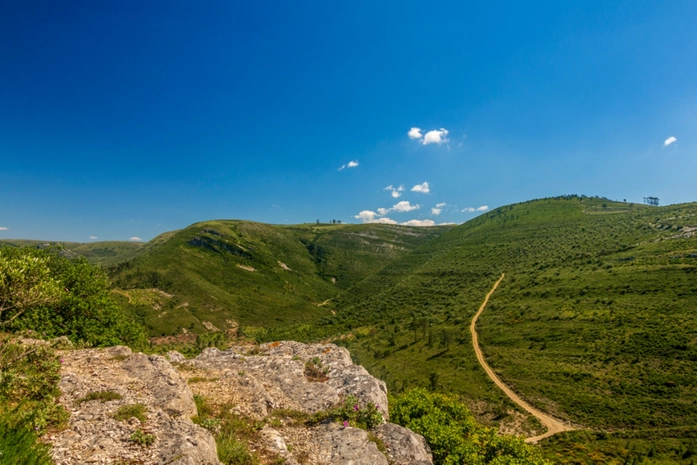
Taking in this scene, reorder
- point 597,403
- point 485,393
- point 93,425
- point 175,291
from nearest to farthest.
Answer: point 93,425, point 597,403, point 485,393, point 175,291

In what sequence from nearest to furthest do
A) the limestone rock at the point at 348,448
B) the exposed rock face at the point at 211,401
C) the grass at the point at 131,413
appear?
the exposed rock face at the point at 211,401
the grass at the point at 131,413
the limestone rock at the point at 348,448

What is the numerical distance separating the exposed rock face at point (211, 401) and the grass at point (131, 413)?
184 millimetres

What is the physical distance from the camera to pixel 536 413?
1638 inches

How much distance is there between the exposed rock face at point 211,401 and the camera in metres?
10.2

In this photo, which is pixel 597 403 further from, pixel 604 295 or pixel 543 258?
pixel 543 258

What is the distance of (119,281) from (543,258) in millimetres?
184883

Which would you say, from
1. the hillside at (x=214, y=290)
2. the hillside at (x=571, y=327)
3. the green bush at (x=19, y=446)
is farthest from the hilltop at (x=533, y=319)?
the green bush at (x=19, y=446)

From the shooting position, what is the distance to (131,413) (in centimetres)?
1169

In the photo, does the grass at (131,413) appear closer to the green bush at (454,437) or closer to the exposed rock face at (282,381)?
the exposed rock face at (282,381)

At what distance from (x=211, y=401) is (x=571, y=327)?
71.2 m

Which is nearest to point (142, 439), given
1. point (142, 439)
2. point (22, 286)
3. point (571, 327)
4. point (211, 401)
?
point (142, 439)

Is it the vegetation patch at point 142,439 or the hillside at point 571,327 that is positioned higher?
the vegetation patch at point 142,439

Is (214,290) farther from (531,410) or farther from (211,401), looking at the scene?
(211,401)

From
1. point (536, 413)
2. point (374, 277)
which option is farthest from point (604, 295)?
point (374, 277)
